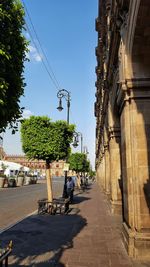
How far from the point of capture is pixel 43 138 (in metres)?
14.4

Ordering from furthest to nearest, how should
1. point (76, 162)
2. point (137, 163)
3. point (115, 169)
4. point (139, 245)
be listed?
point (76, 162)
point (115, 169)
point (137, 163)
point (139, 245)

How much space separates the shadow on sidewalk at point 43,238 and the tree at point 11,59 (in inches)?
119

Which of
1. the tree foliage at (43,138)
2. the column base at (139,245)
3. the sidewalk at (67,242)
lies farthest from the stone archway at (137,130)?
the tree foliage at (43,138)

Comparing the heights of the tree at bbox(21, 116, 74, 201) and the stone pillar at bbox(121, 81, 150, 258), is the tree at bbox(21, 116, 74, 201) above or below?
above

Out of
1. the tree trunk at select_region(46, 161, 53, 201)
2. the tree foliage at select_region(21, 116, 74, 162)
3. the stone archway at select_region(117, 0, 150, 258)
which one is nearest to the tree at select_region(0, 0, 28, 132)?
the stone archway at select_region(117, 0, 150, 258)

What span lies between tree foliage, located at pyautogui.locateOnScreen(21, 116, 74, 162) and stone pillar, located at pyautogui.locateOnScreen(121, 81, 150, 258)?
7.12 m

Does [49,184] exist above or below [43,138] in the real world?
below

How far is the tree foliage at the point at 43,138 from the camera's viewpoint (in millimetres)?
14383

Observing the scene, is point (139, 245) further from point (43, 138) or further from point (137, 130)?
point (43, 138)

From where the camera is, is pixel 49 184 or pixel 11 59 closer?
pixel 11 59

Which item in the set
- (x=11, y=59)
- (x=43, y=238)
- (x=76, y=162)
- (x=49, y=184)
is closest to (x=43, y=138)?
(x=49, y=184)

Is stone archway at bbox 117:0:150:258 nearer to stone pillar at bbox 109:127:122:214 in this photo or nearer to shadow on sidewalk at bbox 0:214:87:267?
shadow on sidewalk at bbox 0:214:87:267

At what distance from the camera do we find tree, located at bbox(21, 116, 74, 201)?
14.4 m

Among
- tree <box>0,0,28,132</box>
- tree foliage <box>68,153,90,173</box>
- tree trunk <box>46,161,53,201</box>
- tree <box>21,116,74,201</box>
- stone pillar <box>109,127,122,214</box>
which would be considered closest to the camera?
tree <box>0,0,28,132</box>
